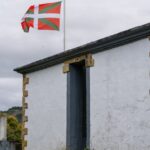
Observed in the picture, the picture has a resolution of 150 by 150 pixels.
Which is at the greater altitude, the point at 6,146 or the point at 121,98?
the point at 121,98

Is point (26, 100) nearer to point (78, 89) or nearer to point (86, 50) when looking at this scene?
point (78, 89)

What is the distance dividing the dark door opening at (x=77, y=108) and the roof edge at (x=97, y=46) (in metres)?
0.51

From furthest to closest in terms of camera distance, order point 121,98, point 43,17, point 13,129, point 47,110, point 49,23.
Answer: point 13,129, point 43,17, point 49,23, point 47,110, point 121,98

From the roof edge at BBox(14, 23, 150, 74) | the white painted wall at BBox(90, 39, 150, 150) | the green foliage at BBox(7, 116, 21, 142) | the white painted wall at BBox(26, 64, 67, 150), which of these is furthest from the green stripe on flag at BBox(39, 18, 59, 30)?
the green foliage at BBox(7, 116, 21, 142)

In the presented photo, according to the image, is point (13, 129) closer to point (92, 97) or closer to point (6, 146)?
point (6, 146)

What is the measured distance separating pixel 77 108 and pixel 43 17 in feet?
14.4

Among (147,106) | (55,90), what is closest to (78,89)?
(55,90)

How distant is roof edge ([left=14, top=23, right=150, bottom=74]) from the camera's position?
1440 centimetres

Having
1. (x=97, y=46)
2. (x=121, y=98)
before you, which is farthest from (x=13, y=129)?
(x=121, y=98)

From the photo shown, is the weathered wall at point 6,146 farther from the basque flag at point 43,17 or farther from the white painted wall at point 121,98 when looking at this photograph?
the white painted wall at point 121,98

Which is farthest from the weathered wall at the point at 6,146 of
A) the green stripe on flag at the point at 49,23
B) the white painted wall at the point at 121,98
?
the white painted wall at the point at 121,98

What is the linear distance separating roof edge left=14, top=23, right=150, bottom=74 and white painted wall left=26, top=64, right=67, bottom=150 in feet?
0.74

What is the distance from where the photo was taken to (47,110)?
18.5 meters

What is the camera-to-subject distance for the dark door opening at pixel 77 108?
17.2 meters
